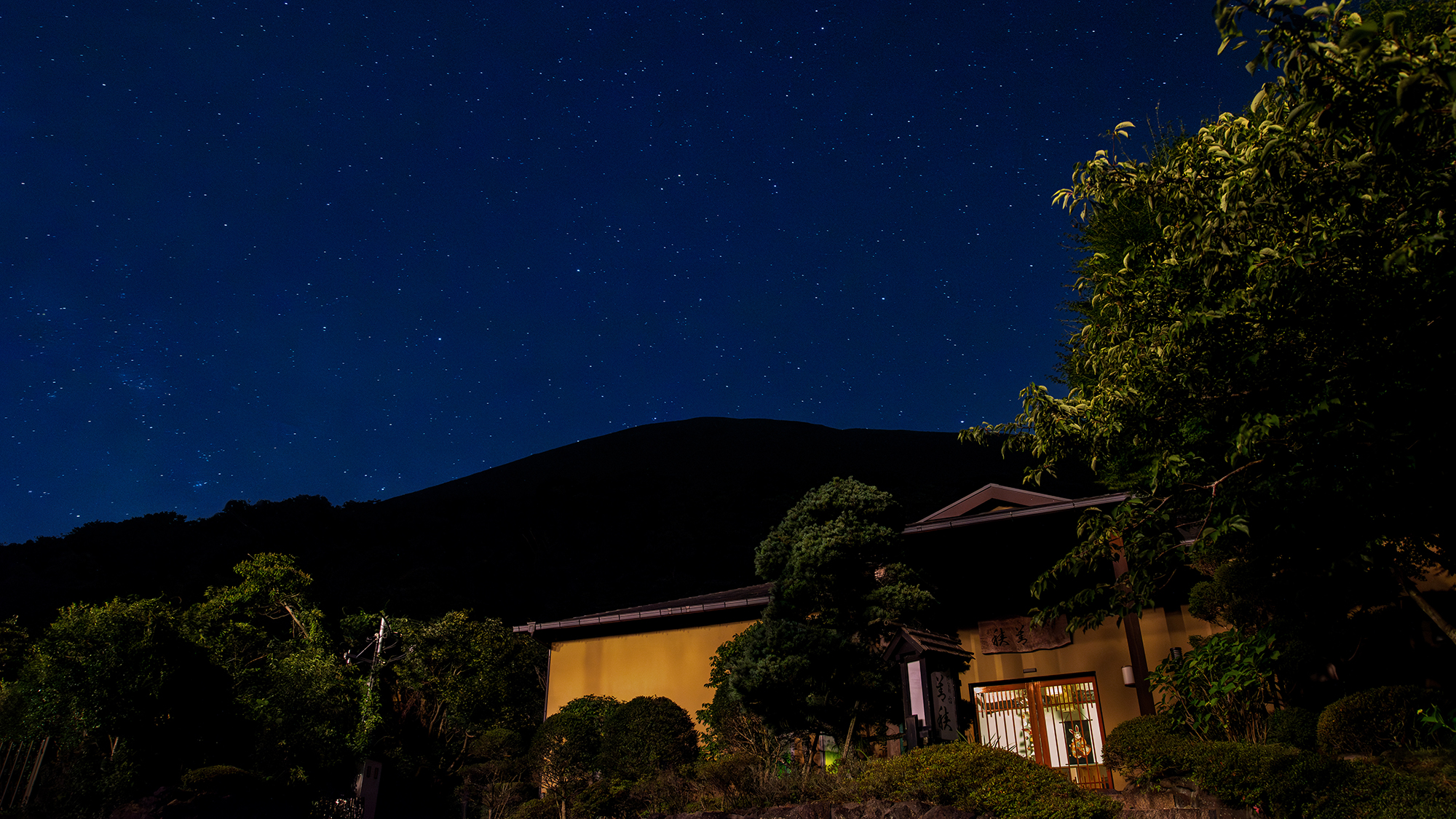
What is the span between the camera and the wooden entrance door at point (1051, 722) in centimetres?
1334

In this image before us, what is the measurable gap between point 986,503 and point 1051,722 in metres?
3.93

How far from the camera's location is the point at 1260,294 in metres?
6.45

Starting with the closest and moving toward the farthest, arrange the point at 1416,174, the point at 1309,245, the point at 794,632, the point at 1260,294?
the point at 1416,174
the point at 1309,245
the point at 1260,294
the point at 794,632

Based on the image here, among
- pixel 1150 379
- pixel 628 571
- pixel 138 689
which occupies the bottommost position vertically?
pixel 138 689

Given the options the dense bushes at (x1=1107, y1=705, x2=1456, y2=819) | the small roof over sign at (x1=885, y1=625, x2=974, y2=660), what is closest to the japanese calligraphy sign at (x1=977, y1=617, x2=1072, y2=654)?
the small roof over sign at (x1=885, y1=625, x2=974, y2=660)

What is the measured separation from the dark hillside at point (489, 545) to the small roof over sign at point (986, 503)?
27.2 m

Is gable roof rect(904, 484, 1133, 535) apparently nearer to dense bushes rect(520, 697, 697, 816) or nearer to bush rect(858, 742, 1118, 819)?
bush rect(858, 742, 1118, 819)

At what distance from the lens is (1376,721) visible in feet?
26.4

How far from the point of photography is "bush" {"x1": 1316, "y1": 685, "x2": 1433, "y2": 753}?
7.93 m

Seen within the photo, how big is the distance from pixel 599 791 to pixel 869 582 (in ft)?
19.4

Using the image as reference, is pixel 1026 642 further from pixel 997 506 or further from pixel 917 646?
pixel 917 646

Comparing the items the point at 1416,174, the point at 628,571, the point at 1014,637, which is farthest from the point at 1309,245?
the point at 628,571

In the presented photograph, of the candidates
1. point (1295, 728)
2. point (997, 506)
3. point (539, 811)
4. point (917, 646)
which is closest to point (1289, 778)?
point (1295, 728)

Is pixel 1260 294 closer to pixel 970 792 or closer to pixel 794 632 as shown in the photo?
pixel 970 792
